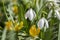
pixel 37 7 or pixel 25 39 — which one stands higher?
pixel 37 7

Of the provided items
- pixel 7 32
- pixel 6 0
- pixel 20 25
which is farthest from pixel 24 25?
pixel 6 0

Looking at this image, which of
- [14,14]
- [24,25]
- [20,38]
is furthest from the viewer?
[14,14]

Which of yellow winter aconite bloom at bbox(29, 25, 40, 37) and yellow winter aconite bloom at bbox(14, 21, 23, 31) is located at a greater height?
yellow winter aconite bloom at bbox(14, 21, 23, 31)

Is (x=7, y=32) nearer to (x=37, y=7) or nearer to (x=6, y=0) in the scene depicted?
(x=37, y=7)

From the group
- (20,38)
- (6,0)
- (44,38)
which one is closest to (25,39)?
(20,38)

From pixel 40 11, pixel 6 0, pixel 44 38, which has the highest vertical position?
pixel 6 0

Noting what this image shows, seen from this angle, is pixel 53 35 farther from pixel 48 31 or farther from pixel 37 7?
pixel 37 7

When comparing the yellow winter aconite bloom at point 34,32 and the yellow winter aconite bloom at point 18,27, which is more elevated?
the yellow winter aconite bloom at point 18,27

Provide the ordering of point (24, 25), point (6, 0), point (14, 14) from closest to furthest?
1. point (24, 25)
2. point (14, 14)
3. point (6, 0)

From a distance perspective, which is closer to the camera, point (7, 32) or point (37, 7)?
point (7, 32)
